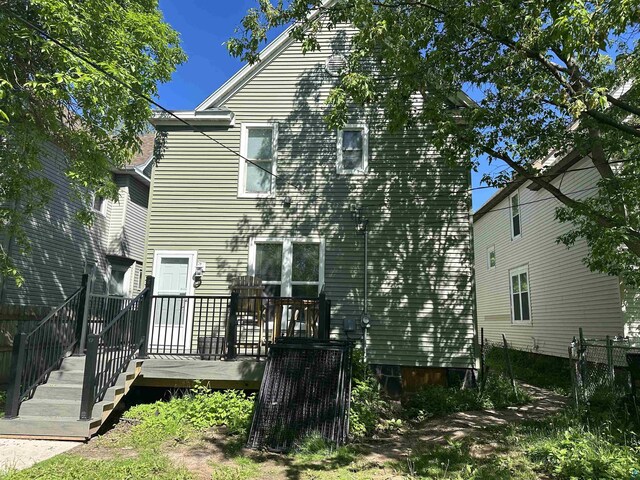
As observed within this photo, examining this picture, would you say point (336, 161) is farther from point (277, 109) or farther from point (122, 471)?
point (122, 471)

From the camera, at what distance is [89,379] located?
5.75 metres

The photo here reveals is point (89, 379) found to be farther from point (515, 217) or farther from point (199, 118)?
point (515, 217)

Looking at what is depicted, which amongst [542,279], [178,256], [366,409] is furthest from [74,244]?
[542,279]

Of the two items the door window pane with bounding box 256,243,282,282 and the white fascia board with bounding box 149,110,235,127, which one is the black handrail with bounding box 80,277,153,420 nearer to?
the door window pane with bounding box 256,243,282,282

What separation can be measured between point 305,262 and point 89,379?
5238 mm

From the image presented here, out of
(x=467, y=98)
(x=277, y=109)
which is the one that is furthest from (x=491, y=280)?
(x=277, y=109)

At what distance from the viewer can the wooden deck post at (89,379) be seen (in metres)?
5.75

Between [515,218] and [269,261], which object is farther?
[515,218]

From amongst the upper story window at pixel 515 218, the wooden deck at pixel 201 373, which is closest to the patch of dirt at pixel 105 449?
the wooden deck at pixel 201 373

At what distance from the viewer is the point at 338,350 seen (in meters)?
6.98

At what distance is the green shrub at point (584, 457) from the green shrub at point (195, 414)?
3805 mm

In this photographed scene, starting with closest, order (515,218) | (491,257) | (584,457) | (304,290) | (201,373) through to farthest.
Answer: (584,457)
(201,373)
(304,290)
(515,218)
(491,257)

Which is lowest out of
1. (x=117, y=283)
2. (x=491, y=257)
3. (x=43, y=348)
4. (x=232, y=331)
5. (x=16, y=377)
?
(x=16, y=377)

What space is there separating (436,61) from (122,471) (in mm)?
7023
